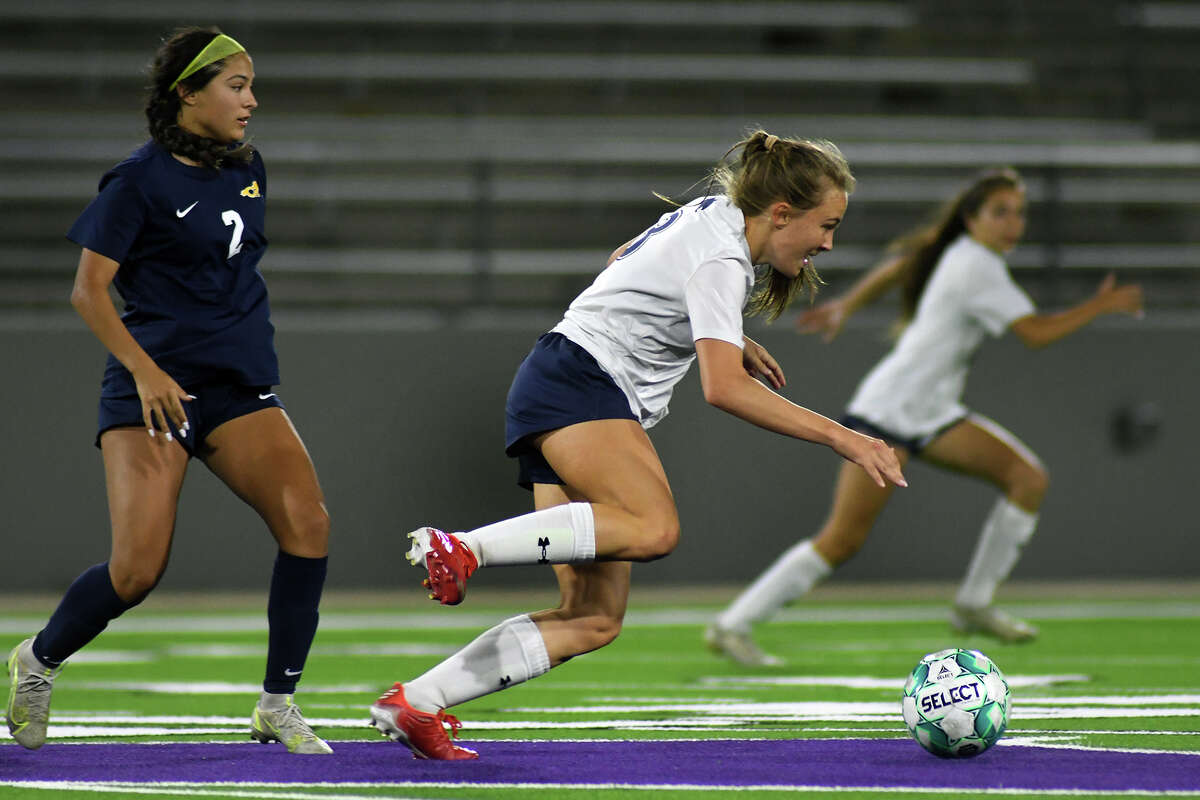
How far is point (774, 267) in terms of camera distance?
4.60m

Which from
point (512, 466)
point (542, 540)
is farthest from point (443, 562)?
point (512, 466)

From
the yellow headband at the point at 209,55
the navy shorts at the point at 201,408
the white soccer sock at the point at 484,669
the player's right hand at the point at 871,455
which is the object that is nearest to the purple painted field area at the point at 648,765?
the white soccer sock at the point at 484,669

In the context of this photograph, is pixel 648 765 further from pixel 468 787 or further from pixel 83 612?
pixel 83 612

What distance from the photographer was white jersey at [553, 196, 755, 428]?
4289mm

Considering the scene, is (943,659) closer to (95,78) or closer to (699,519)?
(699,519)

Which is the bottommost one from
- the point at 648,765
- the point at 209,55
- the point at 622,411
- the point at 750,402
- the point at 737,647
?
the point at 737,647

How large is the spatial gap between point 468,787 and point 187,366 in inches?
55.5

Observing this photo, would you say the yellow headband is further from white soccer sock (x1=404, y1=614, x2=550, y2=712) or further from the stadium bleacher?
the stadium bleacher

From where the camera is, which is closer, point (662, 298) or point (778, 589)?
point (662, 298)

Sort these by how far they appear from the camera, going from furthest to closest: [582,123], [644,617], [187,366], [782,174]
A: [582,123] < [644,617] < [187,366] < [782,174]

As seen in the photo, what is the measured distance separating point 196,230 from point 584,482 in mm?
1264

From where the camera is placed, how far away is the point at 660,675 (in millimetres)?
7164

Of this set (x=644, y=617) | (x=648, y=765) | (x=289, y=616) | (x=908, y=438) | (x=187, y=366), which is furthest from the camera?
(x=644, y=617)

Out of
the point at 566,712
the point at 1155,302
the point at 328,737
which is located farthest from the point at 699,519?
the point at 328,737
